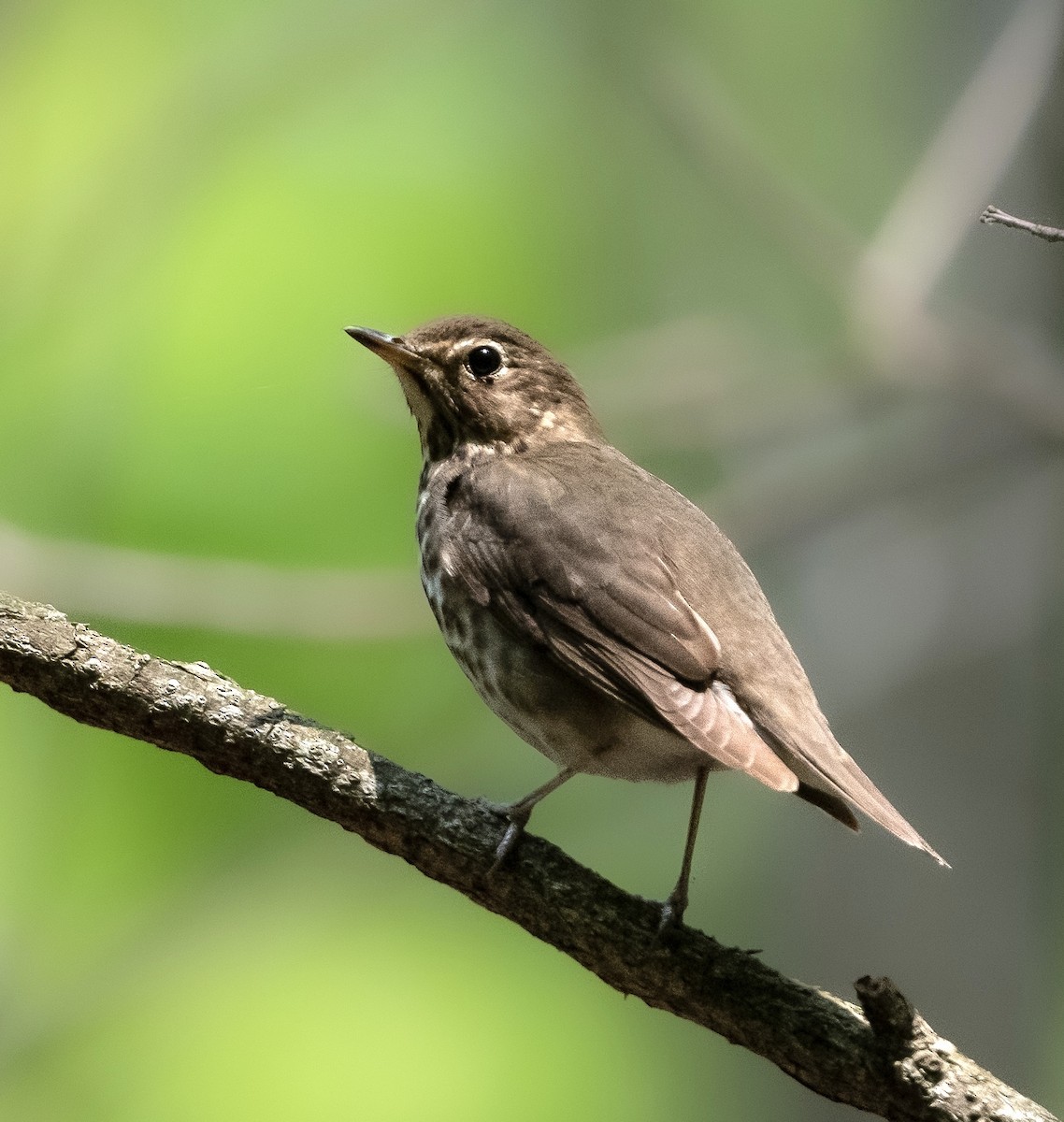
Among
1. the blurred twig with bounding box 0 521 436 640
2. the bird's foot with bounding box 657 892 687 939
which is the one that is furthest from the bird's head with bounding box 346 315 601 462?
the blurred twig with bounding box 0 521 436 640

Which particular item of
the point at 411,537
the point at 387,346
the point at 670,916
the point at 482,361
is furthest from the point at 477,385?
the point at 411,537

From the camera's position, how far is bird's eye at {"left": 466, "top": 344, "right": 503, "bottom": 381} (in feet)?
12.0

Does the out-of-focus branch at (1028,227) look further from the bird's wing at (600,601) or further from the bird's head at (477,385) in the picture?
the bird's head at (477,385)

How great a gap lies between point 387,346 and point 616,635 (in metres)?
1.08

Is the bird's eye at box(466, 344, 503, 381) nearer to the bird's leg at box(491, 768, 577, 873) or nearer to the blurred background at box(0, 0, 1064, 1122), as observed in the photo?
the bird's leg at box(491, 768, 577, 873)

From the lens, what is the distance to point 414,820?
2.71 m

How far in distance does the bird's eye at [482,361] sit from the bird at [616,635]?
0.64ft

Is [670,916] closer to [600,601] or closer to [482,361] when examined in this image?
[600,601]

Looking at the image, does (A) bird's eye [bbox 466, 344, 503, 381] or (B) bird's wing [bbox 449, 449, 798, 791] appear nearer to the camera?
(B) bird's wing [bbox 449, 449, 798, 791]

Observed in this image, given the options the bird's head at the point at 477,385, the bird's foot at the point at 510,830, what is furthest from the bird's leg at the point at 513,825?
the bird's head at the point at 477,385

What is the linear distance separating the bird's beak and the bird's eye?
14 centimetres

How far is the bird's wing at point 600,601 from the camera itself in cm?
273

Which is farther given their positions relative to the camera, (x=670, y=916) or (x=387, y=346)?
(x=387, y=346)

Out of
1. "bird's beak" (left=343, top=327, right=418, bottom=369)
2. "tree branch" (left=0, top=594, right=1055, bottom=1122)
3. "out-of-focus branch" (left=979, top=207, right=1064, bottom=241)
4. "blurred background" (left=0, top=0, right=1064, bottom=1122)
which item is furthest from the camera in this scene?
"blurred background" (left=0, top=0, right=1064, bottom=1122)
